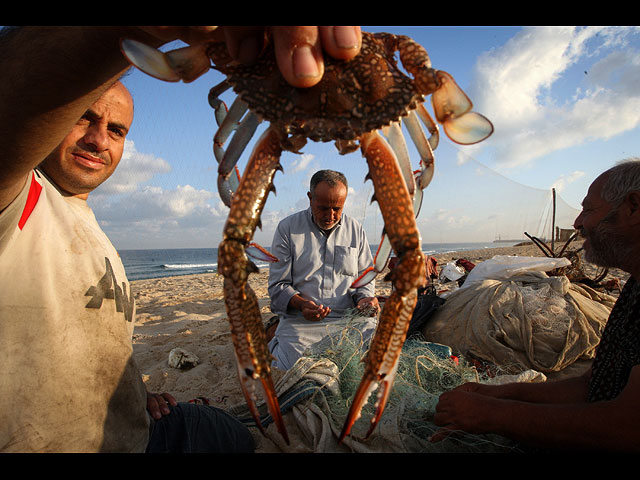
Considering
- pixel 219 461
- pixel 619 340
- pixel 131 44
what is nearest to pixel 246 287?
pixel 131 44

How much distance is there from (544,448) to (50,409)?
8.29 ft

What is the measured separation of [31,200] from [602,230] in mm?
3265

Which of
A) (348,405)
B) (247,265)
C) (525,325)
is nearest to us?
(247,265)

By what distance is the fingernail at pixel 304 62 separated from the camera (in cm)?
Answer: 93

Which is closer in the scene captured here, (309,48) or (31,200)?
(309,48)

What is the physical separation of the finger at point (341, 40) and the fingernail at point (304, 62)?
6 centimetres

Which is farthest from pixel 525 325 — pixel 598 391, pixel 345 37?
pixel 345 37

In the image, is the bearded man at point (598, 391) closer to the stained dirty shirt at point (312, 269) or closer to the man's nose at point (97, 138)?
the stained dirty shirt at point (312, 269)

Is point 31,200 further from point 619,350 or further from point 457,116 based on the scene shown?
point 619,350

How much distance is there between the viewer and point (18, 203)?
1.30 meters

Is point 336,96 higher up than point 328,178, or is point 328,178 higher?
point 328,178

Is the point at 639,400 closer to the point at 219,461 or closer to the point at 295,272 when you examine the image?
the point at 219,461

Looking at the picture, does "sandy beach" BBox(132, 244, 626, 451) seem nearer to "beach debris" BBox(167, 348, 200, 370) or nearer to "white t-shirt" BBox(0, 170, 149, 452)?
"beach debris" BBox(167, 348, 200, 370)

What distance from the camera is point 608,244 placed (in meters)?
2.11
